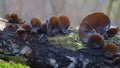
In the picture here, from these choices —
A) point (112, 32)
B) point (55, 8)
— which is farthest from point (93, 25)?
point (55, 8)

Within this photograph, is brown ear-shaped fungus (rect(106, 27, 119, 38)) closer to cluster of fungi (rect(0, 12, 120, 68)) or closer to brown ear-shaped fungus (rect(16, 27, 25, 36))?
cluster of fungi (rect(0, 12, 120, 68))

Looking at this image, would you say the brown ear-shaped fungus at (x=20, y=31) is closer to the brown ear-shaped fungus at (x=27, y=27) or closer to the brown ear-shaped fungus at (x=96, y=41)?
the brown ear-shaped fungus at (x=27, y=27)

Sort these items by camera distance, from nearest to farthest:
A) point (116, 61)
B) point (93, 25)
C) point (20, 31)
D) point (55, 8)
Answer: point (116, 61), point (20, 31), point (93, 25), point (55, 8)

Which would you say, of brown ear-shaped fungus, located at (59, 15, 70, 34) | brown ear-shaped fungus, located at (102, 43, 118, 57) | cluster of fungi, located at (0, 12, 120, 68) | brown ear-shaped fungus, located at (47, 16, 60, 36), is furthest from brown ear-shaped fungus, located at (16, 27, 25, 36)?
brown ear-shaped fungus, located at (102, 43, 118, 57)

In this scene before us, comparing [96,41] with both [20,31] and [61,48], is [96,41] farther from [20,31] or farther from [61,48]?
[20,31]

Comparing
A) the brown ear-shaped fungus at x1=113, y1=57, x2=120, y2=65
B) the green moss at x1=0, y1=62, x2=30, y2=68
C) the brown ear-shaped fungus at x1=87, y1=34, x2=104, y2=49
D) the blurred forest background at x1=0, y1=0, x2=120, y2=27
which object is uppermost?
the blurred forest background at x1=0, y1=0, x2=120, y2=27

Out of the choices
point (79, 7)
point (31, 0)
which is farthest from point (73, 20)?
point (31, 0)

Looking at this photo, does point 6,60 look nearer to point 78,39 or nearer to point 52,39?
point 52,39
